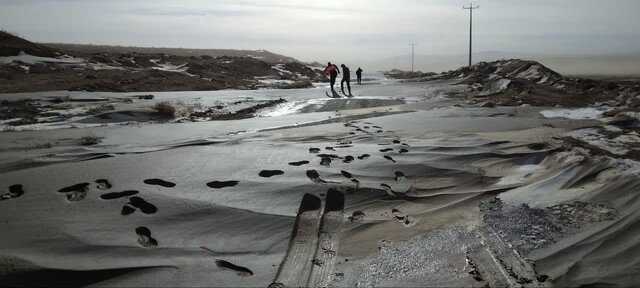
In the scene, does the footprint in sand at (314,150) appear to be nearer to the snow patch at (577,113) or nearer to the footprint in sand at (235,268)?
the footprint in sand at (235,268)

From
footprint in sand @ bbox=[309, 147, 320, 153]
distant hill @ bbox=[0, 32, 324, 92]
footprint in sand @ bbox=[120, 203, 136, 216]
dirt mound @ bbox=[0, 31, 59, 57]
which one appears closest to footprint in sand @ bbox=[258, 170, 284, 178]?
footprint in sand @ bbox=[309, 147, 320, 153]

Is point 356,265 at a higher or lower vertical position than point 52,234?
lower

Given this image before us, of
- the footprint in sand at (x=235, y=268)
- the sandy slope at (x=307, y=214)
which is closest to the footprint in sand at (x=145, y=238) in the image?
the sandy slope at (x=307, y=214)

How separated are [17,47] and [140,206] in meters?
23.6

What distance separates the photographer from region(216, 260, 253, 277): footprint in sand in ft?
11.1

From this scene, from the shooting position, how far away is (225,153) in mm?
→ 6375

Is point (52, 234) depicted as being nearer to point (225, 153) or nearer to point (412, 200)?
point (225, 153)

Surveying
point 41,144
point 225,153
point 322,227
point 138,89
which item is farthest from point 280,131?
point 138,89

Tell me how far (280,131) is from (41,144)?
411cm

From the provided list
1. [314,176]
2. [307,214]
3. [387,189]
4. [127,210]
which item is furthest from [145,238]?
[387,189]

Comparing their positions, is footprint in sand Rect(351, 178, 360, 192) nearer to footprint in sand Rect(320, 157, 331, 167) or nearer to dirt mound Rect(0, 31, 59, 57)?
footprint in sand Rect(320, 157, 331, 167)

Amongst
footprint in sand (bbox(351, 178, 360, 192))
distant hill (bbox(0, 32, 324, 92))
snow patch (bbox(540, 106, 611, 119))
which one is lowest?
footprint in sand (bbox(351, 178, 360, 192))

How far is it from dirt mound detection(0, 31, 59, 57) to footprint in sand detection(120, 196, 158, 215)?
2154 cm

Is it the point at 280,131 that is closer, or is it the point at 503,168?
the point at 503,168
